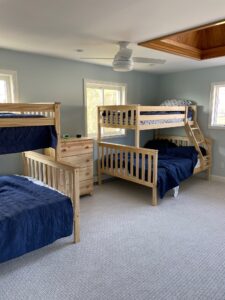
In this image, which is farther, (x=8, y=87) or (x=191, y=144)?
(x=191, y=144)

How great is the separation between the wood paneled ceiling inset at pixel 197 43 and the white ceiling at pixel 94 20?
0.41m

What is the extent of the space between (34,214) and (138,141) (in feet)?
6.98

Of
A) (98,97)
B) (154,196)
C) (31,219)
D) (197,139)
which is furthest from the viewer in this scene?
(197,139)

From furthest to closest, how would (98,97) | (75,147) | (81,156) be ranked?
1. (98,97)
2. (81,156)
3. (75,147)

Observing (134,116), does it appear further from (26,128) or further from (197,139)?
(197,139)

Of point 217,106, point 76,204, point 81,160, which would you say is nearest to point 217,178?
point 217,106

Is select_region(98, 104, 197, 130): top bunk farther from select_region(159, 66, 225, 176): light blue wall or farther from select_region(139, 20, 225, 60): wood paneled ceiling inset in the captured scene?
select_region(139, 20, 225, 60): wood paneled ceiling inset

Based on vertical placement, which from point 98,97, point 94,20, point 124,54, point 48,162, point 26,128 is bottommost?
point 48,162

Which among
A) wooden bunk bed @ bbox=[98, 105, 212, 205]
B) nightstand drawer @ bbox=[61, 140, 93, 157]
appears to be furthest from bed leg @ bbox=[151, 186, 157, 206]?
nightstand drawer @ bbox=[61, 140, 93, 157]

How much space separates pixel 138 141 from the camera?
12.5 feet

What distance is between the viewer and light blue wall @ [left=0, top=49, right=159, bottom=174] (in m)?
3.47

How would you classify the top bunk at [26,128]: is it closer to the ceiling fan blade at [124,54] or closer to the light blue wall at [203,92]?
the ceiling fan blade at [124,54]

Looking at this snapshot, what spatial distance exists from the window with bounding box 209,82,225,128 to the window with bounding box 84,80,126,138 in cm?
185

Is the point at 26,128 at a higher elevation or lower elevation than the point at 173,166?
higher
